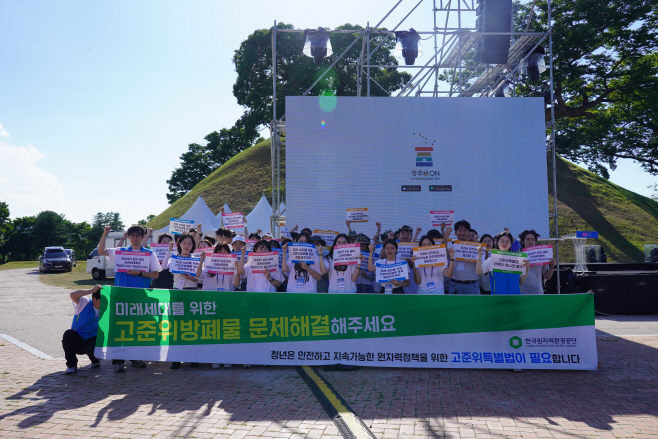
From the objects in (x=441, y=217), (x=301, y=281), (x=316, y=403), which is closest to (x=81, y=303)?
(x=301, y=281)

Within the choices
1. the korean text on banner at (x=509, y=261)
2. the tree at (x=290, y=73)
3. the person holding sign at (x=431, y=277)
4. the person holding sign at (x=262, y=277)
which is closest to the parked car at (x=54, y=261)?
the tree at (x=290, y=73)

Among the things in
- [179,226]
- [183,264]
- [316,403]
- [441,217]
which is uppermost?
[441,217]

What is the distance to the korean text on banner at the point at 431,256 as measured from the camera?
6.60 metres

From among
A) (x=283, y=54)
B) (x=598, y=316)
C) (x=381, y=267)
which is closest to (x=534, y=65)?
(x=598, y=316)

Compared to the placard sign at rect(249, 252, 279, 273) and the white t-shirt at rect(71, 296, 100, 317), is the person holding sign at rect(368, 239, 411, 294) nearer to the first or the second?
the placard sign at rect(249, 252, 279, 273)

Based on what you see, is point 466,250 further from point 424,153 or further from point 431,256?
point 424,153

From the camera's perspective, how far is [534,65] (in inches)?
543

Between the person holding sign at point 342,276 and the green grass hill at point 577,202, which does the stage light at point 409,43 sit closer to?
the person holding sign at point 342,276

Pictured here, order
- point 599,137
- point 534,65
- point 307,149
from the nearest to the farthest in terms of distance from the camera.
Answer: point 307,149 → point 534,65 → point 599,137

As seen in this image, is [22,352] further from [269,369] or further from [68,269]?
[68,269]

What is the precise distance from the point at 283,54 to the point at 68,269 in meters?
21.9

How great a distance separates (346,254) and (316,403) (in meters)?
2.37

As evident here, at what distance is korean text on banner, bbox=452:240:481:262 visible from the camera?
6963 millimetres

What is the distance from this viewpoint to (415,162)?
Result: 1164cm
